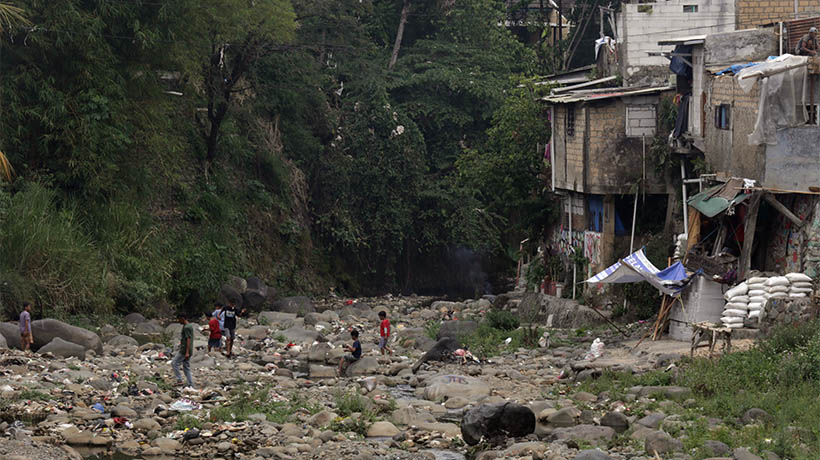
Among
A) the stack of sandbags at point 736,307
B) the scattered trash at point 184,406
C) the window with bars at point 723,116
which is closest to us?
the scattered trash at point 184,406

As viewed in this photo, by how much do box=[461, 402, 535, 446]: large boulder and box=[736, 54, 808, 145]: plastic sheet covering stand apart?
6682 millimetres

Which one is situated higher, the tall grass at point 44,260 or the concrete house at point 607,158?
the concrete house at point 607,158

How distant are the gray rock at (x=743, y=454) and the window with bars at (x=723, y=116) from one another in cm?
896

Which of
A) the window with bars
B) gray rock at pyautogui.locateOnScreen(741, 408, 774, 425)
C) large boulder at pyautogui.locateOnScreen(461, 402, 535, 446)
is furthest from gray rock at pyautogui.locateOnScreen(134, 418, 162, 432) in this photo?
the window with bars

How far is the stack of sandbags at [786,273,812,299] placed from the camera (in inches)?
684

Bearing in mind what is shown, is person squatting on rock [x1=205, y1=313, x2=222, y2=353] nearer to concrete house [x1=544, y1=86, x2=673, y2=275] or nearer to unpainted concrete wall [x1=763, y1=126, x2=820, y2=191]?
concrete house [x1=544, y1=86, x2=673, y2=275]

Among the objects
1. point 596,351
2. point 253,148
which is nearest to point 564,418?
point 596,351

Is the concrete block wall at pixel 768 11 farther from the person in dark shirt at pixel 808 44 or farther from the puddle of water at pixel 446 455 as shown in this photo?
the puddle of water at pixel 446 455

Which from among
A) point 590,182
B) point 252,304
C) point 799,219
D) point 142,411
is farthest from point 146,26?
point 799,219

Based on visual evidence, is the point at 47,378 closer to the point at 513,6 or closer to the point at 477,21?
the point at 477,21

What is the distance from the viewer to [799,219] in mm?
18469

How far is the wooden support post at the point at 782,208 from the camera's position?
18425 mm

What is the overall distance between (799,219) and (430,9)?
22616 mm

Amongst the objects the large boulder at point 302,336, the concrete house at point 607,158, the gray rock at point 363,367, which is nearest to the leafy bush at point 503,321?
the concrete house at point 607,158
